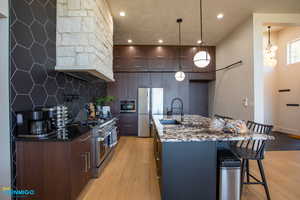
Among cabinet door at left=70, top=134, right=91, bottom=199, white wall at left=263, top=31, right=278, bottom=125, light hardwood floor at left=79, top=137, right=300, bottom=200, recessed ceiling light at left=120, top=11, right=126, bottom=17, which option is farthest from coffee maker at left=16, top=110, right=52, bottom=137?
white wall at left=263, top=31, right=278, bottom=125

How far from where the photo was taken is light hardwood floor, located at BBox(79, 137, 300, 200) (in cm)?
208

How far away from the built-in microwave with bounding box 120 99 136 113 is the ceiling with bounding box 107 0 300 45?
2.25 metres

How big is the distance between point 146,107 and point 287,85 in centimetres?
544

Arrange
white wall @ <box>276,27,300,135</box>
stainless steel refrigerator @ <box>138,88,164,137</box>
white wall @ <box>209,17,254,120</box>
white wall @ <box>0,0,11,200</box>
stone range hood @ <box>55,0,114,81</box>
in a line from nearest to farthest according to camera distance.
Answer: white wall @ <box>0,0,11,200</box> < stone range hood @ <box>55,0,114,81</box> < white wall @ <box>209,17,254,120</box> < white wall @ <box>276,27,300,135</box> < stainless steel refrigerator @ <box>138,88,164,137</box>

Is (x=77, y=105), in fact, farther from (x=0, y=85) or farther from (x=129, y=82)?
(x=129, y=82)

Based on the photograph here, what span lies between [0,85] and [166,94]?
4.54 metres

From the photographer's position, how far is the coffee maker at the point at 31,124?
1.69 metres

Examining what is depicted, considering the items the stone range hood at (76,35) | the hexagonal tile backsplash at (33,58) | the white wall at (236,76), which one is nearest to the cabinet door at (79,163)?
the hexagonal tile backsplash at (33,58)

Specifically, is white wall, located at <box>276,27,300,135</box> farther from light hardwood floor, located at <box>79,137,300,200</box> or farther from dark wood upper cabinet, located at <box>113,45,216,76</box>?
dark wood upper cabinet, located at <box>113,45,216,76</box>

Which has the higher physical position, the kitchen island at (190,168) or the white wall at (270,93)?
the white wall at (270,93)

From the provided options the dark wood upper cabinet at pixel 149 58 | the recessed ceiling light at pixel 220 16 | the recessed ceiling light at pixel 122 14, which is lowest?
the dark wood upper cabinet at pixel 149 58

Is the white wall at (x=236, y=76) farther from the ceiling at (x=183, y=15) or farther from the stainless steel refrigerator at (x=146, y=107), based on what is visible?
the stainless steel refrigerator at (x=146, y=107)

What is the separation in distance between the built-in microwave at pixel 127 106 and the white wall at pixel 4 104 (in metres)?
3.84

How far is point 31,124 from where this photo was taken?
1.74 meters
